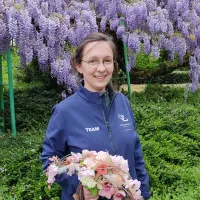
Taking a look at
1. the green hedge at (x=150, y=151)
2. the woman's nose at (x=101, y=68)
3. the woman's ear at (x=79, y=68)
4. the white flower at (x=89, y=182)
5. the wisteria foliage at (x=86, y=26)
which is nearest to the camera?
the white flower at (x=89, y=182)

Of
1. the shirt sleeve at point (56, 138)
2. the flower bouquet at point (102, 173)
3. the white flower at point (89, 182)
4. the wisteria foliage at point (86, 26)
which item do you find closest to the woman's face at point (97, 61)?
the shirt sleeve at point (56, 138)

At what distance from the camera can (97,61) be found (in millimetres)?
2250

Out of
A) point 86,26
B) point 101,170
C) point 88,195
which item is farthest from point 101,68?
point 86,26

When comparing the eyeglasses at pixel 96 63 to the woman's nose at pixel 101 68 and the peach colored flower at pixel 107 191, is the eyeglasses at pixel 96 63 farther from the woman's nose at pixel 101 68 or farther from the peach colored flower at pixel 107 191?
the peach colored flower at pixel 107 191

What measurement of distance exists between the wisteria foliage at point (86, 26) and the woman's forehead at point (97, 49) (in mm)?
2827

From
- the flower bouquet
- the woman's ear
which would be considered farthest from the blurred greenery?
the flower bouquet

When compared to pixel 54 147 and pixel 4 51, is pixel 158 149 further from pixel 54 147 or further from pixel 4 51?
pixel 54 147

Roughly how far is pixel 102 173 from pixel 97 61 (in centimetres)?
61

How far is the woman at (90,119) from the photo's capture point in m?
2.23

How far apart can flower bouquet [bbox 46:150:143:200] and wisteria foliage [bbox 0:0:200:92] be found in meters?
3.12

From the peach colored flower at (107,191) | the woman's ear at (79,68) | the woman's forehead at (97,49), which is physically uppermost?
the woman's forehead at (97,49)

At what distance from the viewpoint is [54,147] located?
2.25 metres

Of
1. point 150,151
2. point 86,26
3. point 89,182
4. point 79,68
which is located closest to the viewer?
point 89,182

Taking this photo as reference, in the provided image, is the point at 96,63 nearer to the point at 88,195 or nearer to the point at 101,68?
the point at 101,68
